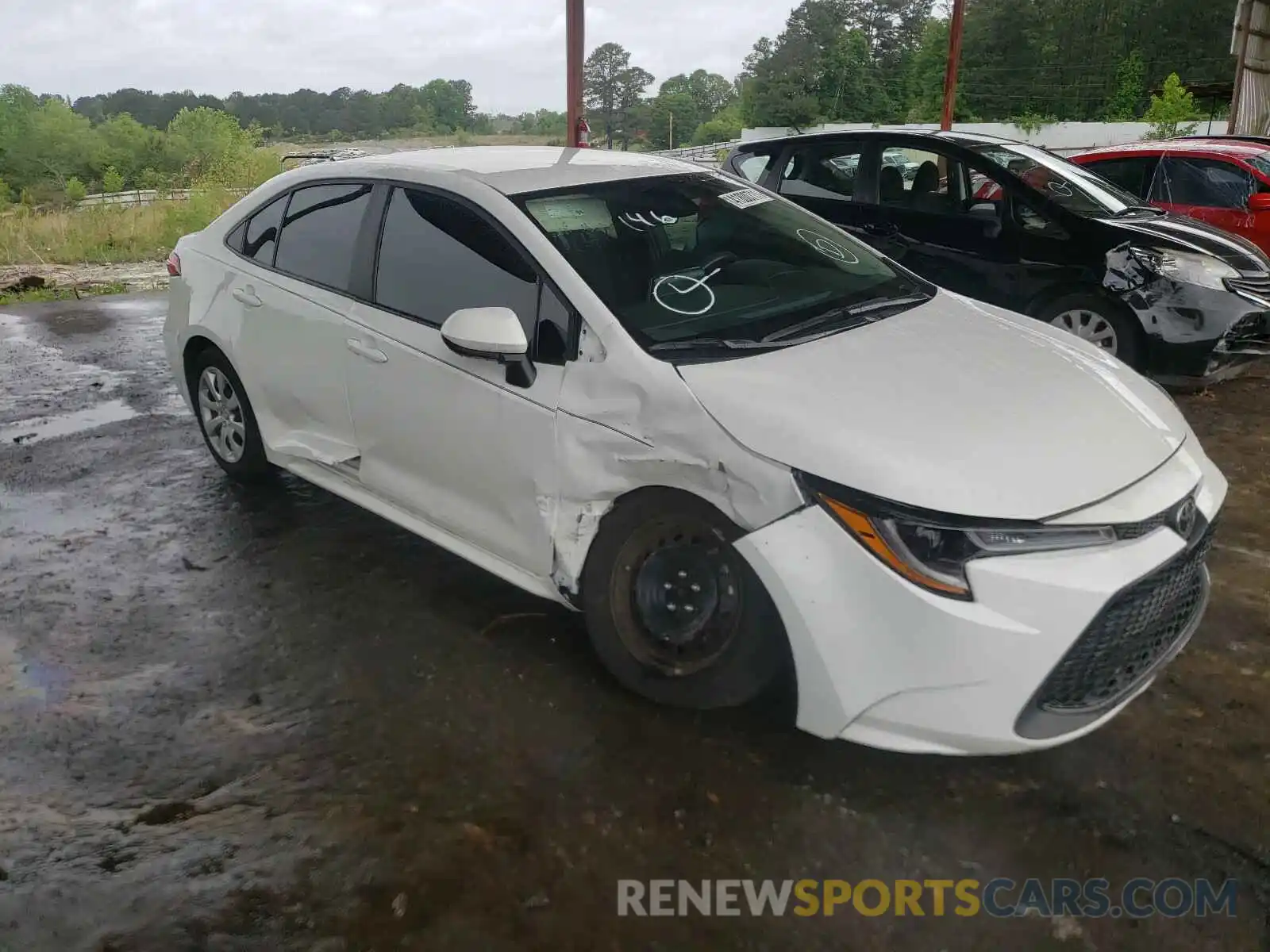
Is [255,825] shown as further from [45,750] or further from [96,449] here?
[96,449]

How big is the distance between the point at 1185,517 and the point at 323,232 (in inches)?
126

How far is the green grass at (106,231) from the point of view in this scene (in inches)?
632

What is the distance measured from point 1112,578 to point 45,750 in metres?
2.98

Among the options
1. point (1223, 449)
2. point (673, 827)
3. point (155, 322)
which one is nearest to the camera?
point (673, 827)

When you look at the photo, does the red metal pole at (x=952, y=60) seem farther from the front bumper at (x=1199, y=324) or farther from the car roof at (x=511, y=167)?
the car roof at (x=511, y=167)

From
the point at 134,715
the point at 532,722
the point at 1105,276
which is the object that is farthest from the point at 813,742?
the point at 1105,276

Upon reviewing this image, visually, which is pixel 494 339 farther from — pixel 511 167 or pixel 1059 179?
pixel 1059 179

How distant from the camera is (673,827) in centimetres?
254

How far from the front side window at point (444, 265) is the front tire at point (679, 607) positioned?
0.72 meters

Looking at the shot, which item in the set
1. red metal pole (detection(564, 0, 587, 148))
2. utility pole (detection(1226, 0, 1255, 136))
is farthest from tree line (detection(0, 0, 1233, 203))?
red metal pole (detection(564, 0, 587, 148))

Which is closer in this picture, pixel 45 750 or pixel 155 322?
pixel 45 750

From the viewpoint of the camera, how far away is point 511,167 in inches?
143

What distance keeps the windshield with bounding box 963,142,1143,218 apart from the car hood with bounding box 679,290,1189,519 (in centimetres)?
367

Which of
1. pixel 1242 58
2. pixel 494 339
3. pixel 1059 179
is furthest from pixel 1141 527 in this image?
pixel 1242 58
